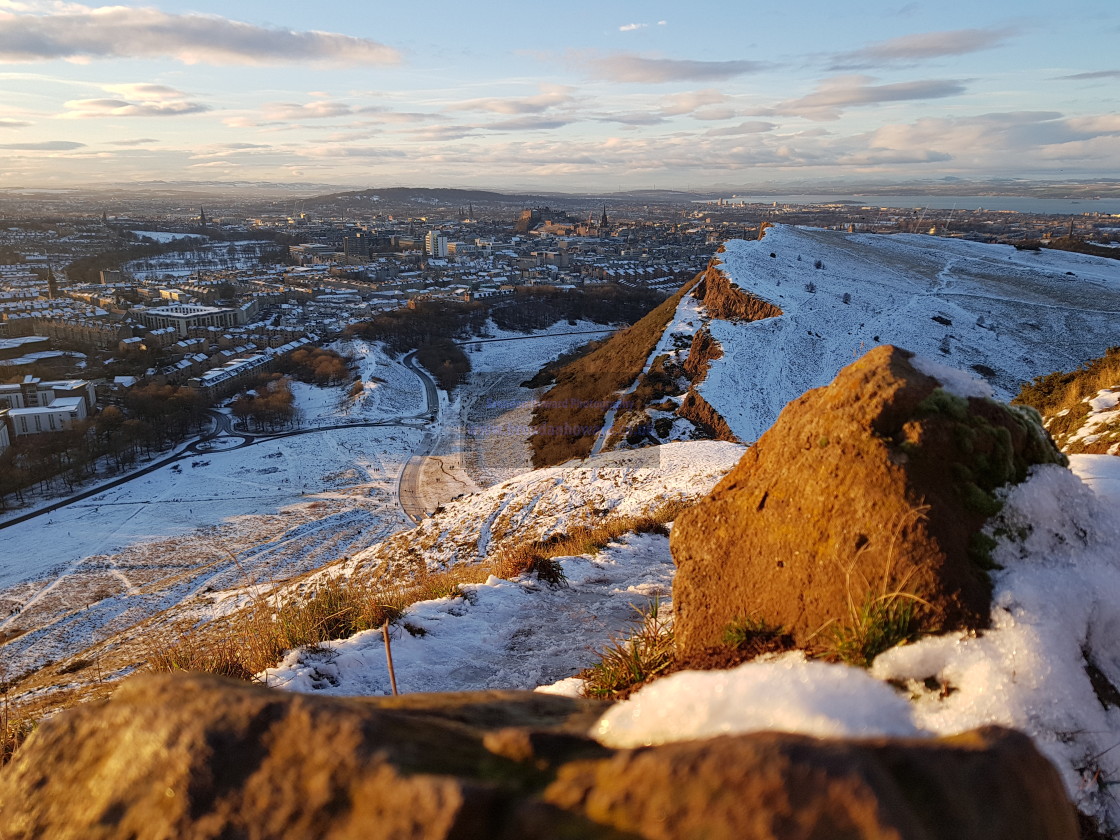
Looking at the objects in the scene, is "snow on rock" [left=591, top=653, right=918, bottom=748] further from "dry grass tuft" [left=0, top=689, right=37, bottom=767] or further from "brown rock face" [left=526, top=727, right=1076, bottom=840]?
"dry grass tuft" [left=0, top=689, right=37, bottom=767]

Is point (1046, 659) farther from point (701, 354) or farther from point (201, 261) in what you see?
point (201, 261)

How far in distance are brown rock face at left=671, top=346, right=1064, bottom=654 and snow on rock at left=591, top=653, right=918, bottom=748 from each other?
553 millimetres

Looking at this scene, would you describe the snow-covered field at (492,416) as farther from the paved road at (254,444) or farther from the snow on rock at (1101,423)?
the snow on rock at (1101,423)

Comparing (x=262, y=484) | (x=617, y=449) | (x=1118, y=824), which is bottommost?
(x=262, y=484)

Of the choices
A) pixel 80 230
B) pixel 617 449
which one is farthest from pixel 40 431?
pixel 80 230

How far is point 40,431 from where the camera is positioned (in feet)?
110

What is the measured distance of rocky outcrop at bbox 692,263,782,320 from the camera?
3017 cm

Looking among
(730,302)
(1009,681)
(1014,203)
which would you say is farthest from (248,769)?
(1014,203)

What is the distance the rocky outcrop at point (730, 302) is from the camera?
3017 centimetres

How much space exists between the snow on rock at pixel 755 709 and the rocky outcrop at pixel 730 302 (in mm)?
29484

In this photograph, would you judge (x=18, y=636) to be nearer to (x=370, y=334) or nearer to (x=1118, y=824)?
A: (x=1118, y=824)

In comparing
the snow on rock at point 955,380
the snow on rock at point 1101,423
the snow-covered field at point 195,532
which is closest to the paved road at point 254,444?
the snow-covered field at point 195,532

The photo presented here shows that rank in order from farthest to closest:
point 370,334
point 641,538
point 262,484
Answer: point 370,334, point 262,484, point 641,538

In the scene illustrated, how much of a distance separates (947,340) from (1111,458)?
1095 inches
